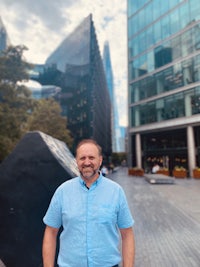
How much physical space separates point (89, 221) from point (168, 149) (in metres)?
33.7

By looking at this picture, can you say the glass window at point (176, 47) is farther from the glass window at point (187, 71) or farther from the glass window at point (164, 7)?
the glass window at point (164, 7)

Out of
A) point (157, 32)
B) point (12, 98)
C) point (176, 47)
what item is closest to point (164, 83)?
point (176, 47)

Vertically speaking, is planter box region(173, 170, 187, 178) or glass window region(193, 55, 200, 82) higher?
glass window region(193, 55, 200, 82)

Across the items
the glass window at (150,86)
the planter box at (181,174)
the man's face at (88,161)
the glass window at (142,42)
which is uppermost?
the glass window at (142,42)

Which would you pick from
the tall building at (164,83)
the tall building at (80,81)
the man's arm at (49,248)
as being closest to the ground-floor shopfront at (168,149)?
the tall building at (164,83)

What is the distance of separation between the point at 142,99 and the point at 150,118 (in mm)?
3816

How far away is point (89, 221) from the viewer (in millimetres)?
1770

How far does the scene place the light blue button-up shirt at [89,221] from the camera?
5.70 ft

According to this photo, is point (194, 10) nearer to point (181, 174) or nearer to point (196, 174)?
point (196, 174)

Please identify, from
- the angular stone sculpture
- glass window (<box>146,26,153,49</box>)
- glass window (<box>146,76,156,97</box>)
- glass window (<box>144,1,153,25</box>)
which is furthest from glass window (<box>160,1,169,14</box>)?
the angular stone sculpture

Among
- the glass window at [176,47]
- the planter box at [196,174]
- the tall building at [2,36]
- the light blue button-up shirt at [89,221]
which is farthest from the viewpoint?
the tall building at [2,36]

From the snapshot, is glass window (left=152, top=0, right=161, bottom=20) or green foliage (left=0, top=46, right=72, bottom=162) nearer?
green foliage (left=0, top=46, right=72, bottom=162)

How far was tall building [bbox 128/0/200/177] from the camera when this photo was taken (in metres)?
28.6

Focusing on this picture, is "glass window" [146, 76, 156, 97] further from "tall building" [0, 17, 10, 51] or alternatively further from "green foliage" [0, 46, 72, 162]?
"tall building" [0, 17, 10, 51]
